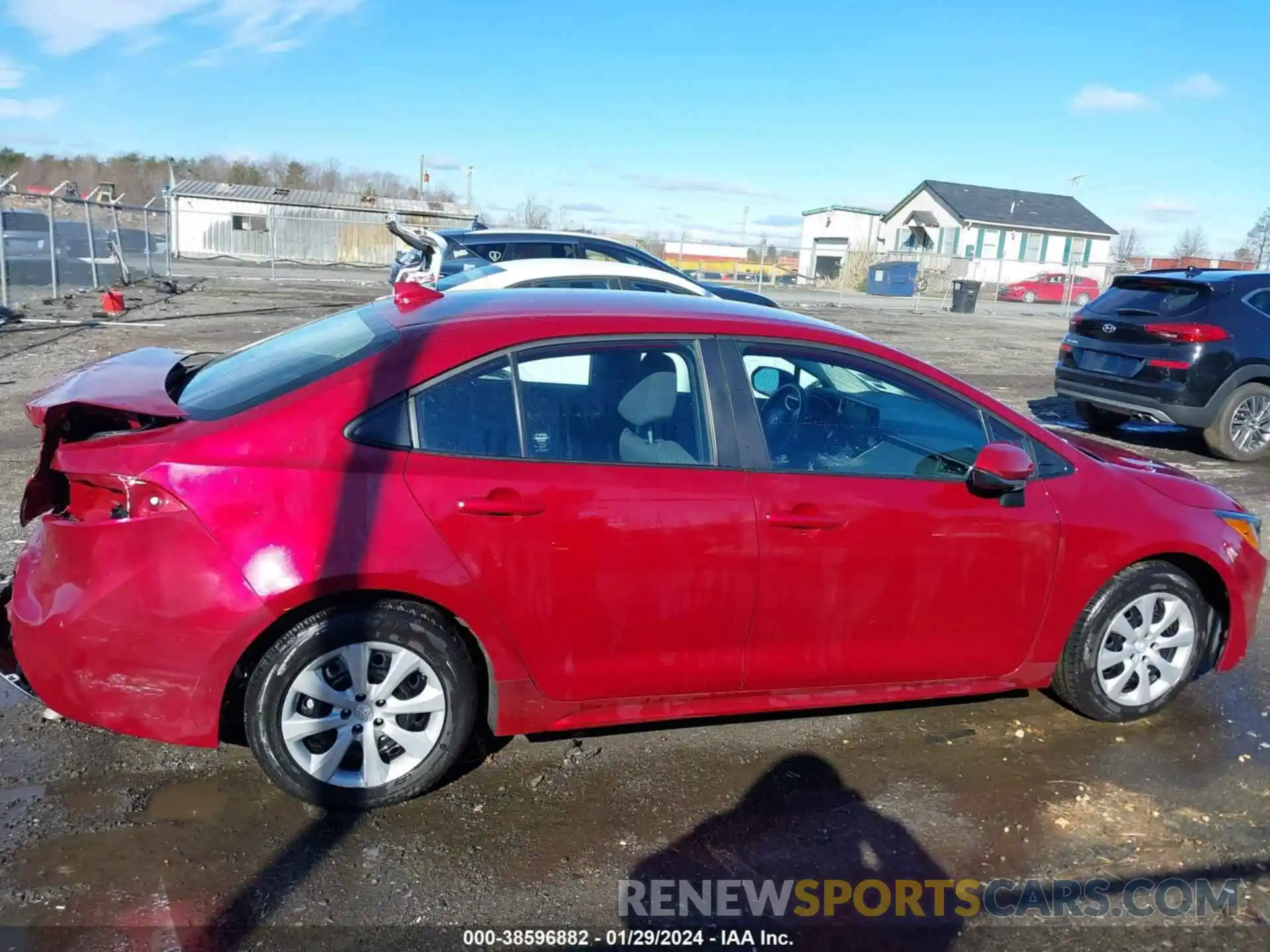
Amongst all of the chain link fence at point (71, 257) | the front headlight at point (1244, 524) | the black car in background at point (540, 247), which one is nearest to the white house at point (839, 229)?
the chain link fence at point (71, 257)

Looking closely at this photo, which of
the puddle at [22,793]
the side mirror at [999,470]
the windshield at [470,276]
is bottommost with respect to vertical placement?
the puddle at [22,793]

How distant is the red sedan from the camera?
9.77 ft

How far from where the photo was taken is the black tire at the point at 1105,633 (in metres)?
3.86

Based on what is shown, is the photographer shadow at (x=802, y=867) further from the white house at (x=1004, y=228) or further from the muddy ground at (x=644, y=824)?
the white house at (x=1004, y=228)

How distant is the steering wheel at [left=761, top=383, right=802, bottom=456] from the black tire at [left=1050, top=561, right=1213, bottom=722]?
4.54 feet

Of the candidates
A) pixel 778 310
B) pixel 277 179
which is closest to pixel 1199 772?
pixel 778 310

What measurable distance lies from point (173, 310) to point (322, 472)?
17.5 m

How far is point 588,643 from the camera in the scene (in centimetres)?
328

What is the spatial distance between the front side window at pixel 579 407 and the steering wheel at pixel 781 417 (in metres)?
0.24

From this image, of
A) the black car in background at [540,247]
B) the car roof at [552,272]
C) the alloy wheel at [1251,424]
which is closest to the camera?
the car roof at [552,272]

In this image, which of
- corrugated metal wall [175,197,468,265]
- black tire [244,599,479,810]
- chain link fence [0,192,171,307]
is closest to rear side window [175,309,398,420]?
black tire [244,599,479,810]

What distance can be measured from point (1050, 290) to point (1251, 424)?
1462 inches

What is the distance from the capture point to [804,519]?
3363 millimetres

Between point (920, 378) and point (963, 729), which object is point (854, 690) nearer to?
point (963, 729)
